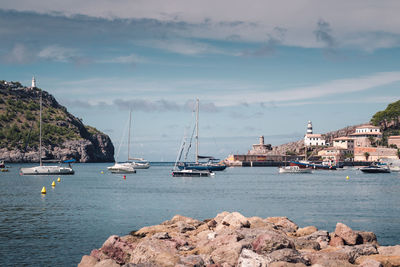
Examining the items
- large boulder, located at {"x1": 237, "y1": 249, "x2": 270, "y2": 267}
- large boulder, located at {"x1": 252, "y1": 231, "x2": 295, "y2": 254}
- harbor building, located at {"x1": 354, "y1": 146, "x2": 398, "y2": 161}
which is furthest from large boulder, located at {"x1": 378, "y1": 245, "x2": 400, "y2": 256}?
harbor building, located at {"x1": 354, "y1": 146, "x2": 398, "y2": 161}

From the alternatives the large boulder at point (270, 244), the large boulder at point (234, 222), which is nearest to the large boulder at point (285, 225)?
the large boulder at point (234, 222)

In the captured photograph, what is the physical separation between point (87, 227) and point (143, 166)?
121 metres

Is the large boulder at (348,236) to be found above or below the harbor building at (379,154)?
below

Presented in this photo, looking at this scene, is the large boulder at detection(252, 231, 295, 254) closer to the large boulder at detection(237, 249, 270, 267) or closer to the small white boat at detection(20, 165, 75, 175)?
the large boulder at detection(237, 249, 270, 267)

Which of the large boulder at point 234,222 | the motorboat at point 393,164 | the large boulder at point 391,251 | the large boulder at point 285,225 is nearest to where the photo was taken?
the large boulder at point 391,251

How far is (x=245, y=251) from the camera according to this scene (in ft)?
56.2

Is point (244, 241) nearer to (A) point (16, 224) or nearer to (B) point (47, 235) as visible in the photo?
(B) point (47, 235)

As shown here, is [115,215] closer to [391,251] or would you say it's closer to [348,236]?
[348,236]

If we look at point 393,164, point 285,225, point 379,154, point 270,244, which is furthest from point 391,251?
point 379,154

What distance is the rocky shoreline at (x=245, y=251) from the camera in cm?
1711

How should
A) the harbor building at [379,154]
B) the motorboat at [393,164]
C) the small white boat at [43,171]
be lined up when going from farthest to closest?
the harbor building at [379,154]
the motorboat at [393,164]
the small white boat at [43,171]

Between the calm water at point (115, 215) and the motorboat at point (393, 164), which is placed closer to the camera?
the calm water at point (115, 215)

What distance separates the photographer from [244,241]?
19109mm

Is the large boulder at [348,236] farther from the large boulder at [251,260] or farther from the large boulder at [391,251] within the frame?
the large boulder at [251,260]
